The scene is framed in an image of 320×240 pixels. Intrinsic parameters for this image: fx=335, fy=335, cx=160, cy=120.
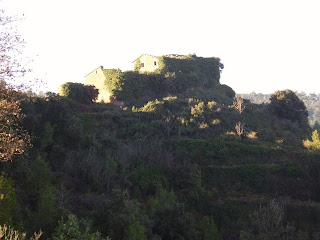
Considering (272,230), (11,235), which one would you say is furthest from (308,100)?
(11,235)

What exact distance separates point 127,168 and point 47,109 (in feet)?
20.2

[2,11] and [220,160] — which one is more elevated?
[2,11]

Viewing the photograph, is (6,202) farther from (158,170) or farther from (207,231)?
(158,170)

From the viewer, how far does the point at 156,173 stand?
18.5m

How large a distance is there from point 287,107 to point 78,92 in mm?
18387

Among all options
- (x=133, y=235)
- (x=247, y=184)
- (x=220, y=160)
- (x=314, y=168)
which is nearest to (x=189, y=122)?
(x=220, y=160)

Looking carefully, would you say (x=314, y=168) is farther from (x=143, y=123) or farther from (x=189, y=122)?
(x=143, y=123)

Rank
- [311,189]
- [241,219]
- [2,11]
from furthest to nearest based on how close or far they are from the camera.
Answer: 1. [311,189]
2. [241,219]
3. [2,11]

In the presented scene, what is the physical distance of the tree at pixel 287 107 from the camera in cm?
3002

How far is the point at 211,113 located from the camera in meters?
26.8

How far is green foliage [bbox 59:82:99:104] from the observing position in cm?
2739

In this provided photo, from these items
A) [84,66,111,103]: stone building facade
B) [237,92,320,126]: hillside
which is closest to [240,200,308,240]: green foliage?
[84,66,111,103]: stone building facade

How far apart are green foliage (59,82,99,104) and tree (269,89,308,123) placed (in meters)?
16.2

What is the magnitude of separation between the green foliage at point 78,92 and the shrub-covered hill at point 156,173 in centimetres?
104
